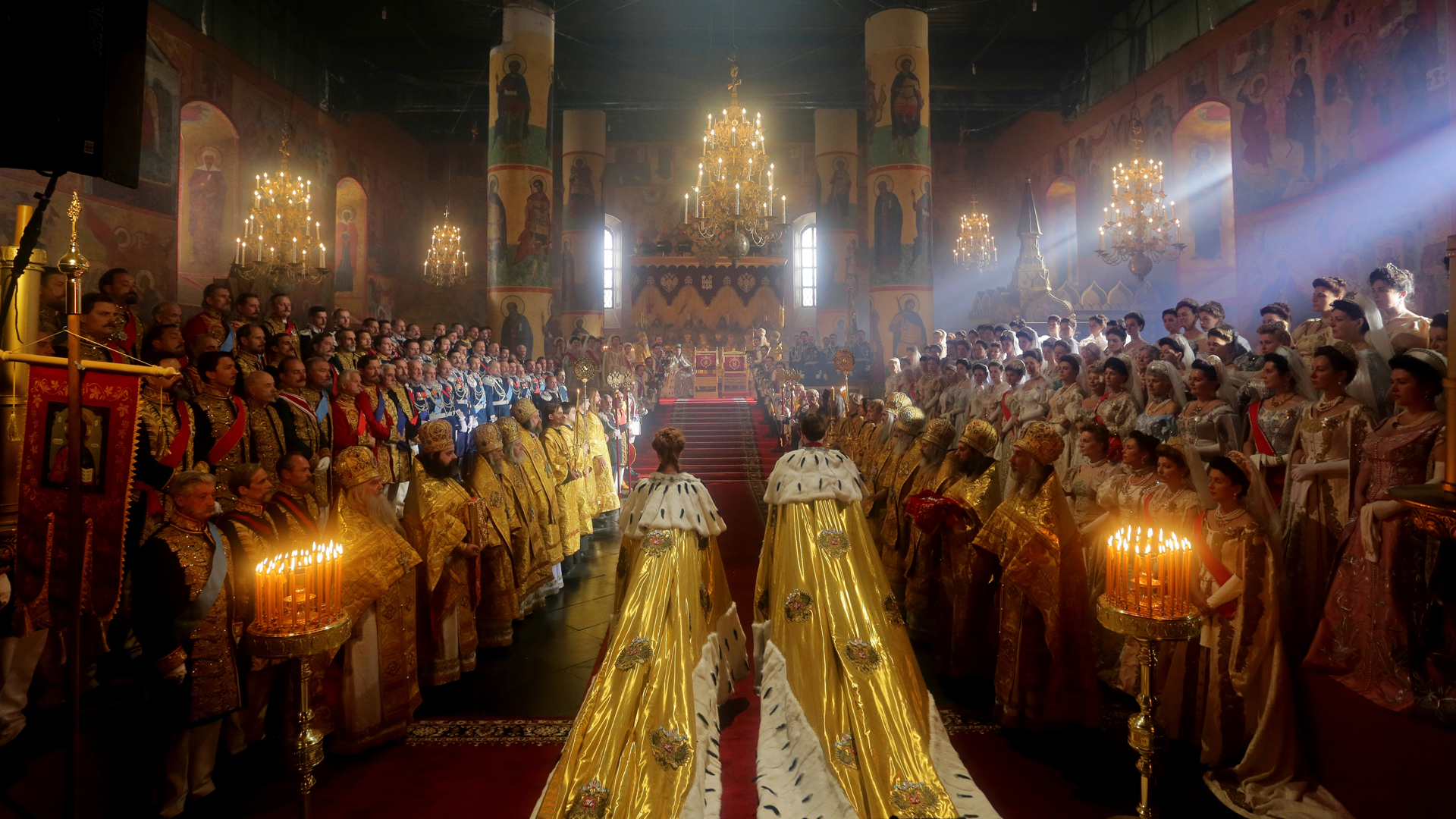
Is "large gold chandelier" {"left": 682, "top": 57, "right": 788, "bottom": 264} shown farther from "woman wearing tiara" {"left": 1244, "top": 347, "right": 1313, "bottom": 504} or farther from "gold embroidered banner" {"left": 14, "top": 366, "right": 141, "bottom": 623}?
"gold embroidered banner" {"left": 14, "top": 366, "right": 141, "bottom": 623}

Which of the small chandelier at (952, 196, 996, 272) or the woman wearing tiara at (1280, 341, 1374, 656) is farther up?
the small chandelier at (952, 196, 996, 272)

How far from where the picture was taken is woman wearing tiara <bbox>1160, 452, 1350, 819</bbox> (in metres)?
3.59

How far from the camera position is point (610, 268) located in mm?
25844

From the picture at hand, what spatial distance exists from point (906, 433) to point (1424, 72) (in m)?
8.65

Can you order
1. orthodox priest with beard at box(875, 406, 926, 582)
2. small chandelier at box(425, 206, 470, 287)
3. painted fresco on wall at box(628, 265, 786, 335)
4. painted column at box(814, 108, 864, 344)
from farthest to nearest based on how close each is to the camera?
painted fresco on wall at box(628, 265, 786, 335) → painted column at box(814, 108, 864, 344) → small chandelier at box(425, 206, 470, 287) → orthodox priest with beard at box(875, 406, 926, 582)

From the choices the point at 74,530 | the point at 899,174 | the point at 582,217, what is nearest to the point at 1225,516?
the point at 74,530

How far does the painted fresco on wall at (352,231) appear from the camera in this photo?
1931cm

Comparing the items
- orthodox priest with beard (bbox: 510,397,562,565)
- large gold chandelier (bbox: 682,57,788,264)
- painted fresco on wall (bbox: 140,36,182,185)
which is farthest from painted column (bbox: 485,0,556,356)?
orthodox priest with beard (bbox: 510,397,562,565)

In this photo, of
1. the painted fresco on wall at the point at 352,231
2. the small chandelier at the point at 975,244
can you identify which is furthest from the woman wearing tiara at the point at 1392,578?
the painted fresco on wall at the point at 352,231

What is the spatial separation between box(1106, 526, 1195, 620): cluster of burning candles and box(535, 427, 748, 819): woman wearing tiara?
1.85 metres

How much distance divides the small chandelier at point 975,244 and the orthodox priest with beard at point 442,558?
1692 centimetres

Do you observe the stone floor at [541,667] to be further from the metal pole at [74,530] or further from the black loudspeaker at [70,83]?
the black loudspeaker at [70,83]

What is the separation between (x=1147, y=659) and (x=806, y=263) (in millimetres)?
23976

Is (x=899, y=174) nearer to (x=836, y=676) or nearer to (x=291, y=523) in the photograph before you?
(x=836, y=676)
